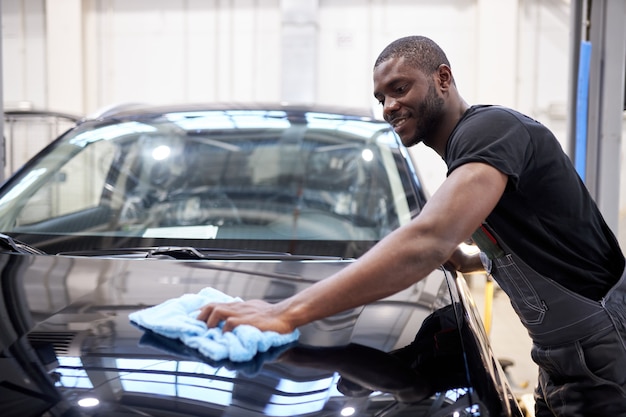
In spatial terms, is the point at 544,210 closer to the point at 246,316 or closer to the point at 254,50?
the point at 246,316

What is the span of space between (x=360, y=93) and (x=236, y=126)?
215 inches

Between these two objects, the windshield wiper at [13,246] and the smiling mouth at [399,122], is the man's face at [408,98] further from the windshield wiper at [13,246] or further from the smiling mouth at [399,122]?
the windshield wiper at [13,246]

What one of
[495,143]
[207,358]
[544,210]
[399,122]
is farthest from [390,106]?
[207,358]

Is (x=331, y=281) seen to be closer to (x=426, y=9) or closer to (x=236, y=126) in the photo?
(x=236, y=126)

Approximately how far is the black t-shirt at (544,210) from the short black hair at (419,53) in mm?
133

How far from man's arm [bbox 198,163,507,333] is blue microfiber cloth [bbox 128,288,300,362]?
118 mm

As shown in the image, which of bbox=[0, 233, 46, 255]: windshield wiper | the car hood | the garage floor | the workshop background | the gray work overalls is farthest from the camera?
the workshop background

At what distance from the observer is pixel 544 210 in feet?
4.69

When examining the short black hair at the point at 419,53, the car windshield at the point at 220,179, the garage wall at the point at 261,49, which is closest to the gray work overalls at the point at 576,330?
the short black hair at the point at 419,53

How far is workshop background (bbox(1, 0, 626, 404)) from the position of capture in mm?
7645

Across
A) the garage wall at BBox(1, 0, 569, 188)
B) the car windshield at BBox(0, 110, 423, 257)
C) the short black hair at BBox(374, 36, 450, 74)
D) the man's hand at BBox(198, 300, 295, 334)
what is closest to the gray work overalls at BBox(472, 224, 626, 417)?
the short black hair at BBox(374, 36, 450, 74)

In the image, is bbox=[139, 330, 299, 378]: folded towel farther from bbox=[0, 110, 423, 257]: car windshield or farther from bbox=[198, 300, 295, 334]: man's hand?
bbox=[0, 110, 423, 257]: car windshield

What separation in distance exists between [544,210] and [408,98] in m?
0.38

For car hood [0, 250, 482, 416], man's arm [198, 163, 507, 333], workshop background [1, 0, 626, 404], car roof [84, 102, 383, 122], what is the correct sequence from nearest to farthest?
1. car hood [0, 250, 482, 416]
2. man's arm [198, 163, 507, 333]
3. car roof [84, 102, 383, 122]
4. workshop background [1, 0, 626, 404]
